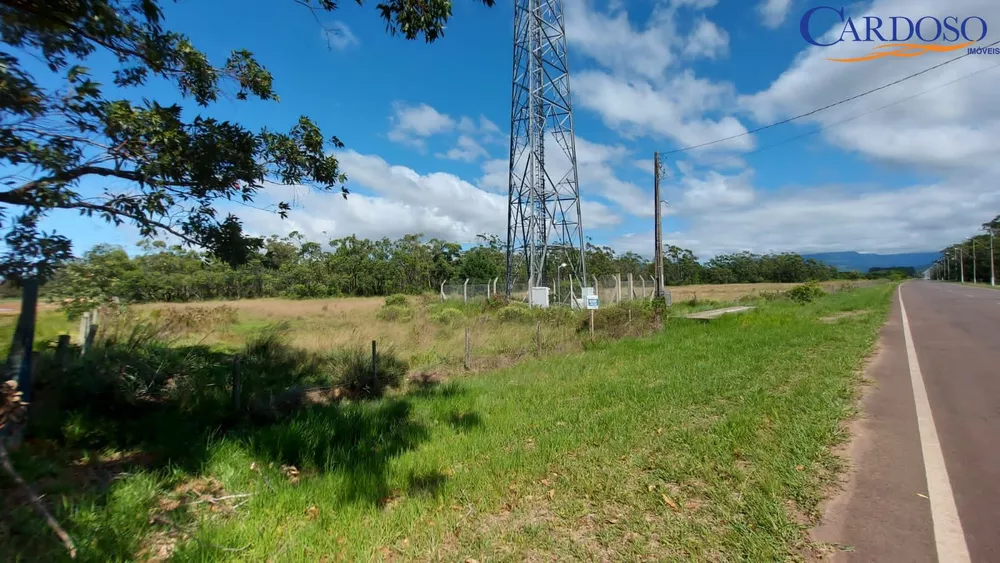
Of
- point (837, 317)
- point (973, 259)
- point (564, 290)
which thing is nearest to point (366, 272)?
point (564, 290)

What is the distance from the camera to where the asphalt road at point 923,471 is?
9.78 feet

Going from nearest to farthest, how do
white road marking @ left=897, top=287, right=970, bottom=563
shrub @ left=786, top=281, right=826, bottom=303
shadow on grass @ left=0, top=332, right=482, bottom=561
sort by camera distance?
white road marking @ left=897, top=287, right=970, bottom=563 < shadow on grass @ left=0, top=332, right=482, bottom=561 < shrub @ left=786, top=281, right=826, bottom=303

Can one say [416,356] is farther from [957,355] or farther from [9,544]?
[957,355]

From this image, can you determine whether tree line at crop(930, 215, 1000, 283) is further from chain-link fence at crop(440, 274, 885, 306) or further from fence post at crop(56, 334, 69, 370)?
fence post at crop(56, 334, 69, 370)

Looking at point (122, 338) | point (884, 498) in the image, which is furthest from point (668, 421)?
point (122, 338)

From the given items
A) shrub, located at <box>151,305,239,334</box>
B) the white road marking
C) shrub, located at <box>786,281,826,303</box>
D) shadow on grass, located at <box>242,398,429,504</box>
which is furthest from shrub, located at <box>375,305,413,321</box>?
shrub, located at <box>786,281,826,303</box>

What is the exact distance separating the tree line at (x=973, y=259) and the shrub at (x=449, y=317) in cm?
7336

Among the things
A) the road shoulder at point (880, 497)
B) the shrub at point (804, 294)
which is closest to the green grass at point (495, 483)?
the road shoulder at point (880, 497)

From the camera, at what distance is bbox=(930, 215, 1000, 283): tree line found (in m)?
72.2

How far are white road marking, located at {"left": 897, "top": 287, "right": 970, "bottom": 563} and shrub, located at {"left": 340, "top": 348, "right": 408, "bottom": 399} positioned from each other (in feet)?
22.3

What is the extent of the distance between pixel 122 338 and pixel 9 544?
5.86 metres

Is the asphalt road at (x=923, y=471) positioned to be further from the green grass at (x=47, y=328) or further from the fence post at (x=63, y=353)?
the green grass at (x=47, y=328)

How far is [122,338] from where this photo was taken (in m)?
7.71

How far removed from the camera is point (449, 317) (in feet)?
64.0
